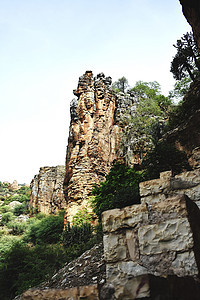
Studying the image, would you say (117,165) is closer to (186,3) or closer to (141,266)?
(186,3)

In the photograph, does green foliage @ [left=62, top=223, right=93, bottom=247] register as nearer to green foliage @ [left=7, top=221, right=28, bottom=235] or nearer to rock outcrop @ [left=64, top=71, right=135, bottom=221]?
rock outcrop @ [left=64, top=71, right=135, bottom=221]

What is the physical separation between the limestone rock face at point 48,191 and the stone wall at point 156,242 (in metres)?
28.8

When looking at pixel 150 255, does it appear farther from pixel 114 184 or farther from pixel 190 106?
pixel 190 106

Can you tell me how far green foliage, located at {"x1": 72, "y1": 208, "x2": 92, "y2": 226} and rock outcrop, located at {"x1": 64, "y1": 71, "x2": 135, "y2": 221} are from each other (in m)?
0.43

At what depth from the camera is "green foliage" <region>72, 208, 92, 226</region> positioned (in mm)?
13808

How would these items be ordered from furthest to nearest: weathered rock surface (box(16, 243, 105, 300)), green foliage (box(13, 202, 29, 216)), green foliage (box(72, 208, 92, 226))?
green foliage (box(13, 202, 29, 216))
green foliage (box(72, 208, 92, 226))
weathered rock surface (box(16, 243, 105, 300))

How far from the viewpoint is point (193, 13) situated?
624cm

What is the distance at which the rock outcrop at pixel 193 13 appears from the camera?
6027 millimetres

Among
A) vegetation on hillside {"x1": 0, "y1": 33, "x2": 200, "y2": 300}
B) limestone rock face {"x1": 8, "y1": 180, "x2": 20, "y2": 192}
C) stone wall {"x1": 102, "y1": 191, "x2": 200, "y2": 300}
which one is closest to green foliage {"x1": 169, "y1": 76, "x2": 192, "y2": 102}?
vegetation on hillside {"x1": 0, "y1": 33, "x2": 200, "y2": 300}

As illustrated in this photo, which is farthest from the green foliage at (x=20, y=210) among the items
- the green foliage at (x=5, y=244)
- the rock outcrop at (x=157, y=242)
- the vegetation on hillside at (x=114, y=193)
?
the rock outcrop at (x=157, y=242)

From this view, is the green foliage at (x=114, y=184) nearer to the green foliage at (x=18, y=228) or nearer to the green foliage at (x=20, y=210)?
the green foliage at (x=18, y=228)

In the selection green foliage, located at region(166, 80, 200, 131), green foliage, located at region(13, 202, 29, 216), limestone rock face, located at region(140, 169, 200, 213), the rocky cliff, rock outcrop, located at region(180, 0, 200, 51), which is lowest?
the rocky cliff

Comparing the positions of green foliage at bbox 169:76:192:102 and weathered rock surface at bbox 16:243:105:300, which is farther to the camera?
green foliage at bbox 169:76:192:102

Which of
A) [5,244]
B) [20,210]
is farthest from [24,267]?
[20,210]
